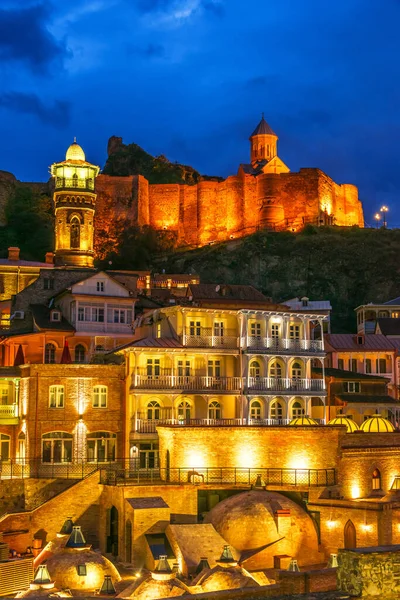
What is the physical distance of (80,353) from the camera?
51531 millimetres

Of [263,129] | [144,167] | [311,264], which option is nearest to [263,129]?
[263,129]

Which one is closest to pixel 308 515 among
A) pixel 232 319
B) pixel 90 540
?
pixel 90 540

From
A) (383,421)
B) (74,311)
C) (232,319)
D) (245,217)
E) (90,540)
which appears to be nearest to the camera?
(90,540)

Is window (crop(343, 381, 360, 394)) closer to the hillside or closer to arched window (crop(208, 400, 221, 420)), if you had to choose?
arched window (crop(208, 400, 221, 420))

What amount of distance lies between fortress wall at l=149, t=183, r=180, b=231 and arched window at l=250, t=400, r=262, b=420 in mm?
61094

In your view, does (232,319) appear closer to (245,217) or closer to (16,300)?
(16,300)

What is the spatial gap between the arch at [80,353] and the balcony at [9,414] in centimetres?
673

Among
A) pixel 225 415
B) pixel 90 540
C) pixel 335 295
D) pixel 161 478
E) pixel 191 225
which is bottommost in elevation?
pixel 90 540

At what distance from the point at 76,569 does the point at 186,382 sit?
16.3m

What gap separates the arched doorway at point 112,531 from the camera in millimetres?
37844

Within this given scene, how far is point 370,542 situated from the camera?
35.4 m

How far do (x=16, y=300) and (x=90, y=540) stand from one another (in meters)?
20.3

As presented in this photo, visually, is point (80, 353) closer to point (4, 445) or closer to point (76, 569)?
point (4, 445)

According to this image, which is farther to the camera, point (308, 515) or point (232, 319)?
point (232, 319)
